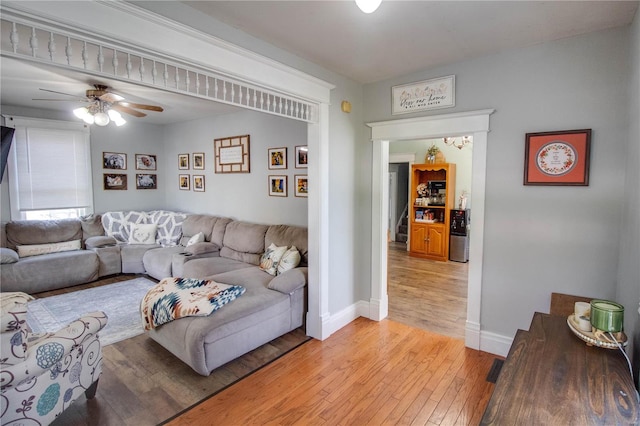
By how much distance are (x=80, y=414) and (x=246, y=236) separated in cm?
258

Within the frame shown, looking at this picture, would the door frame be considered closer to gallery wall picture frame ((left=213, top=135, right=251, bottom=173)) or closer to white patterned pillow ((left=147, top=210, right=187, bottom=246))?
gallery wall picture frame ((left=213, top=135, right=251, bottom=173))

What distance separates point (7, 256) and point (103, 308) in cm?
156

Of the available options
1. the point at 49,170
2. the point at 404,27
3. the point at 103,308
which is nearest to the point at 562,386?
the point at 404,27

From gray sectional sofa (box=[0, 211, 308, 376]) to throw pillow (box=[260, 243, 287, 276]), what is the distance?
0.19ft

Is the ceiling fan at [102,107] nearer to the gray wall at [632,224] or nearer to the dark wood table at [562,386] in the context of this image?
the dark wood table at [562,386]

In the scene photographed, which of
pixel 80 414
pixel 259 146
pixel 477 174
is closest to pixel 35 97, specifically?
pixel 259 146

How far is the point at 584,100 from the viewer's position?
2.37 metres

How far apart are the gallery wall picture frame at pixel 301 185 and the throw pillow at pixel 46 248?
11.8 feet

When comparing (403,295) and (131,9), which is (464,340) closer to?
(403,295)

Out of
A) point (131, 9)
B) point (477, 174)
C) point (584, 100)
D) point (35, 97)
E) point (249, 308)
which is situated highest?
point (35, 97)

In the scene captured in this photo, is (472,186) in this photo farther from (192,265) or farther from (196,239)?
(196,239)

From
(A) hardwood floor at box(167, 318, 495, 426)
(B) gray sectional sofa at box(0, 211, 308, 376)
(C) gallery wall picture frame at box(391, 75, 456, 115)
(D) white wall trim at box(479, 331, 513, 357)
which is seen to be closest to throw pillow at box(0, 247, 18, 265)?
(B) gray sectional sofa at box(0, 211, 308, 376)

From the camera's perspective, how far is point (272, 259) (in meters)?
3.74

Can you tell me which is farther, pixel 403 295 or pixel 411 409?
pixel 403 295
